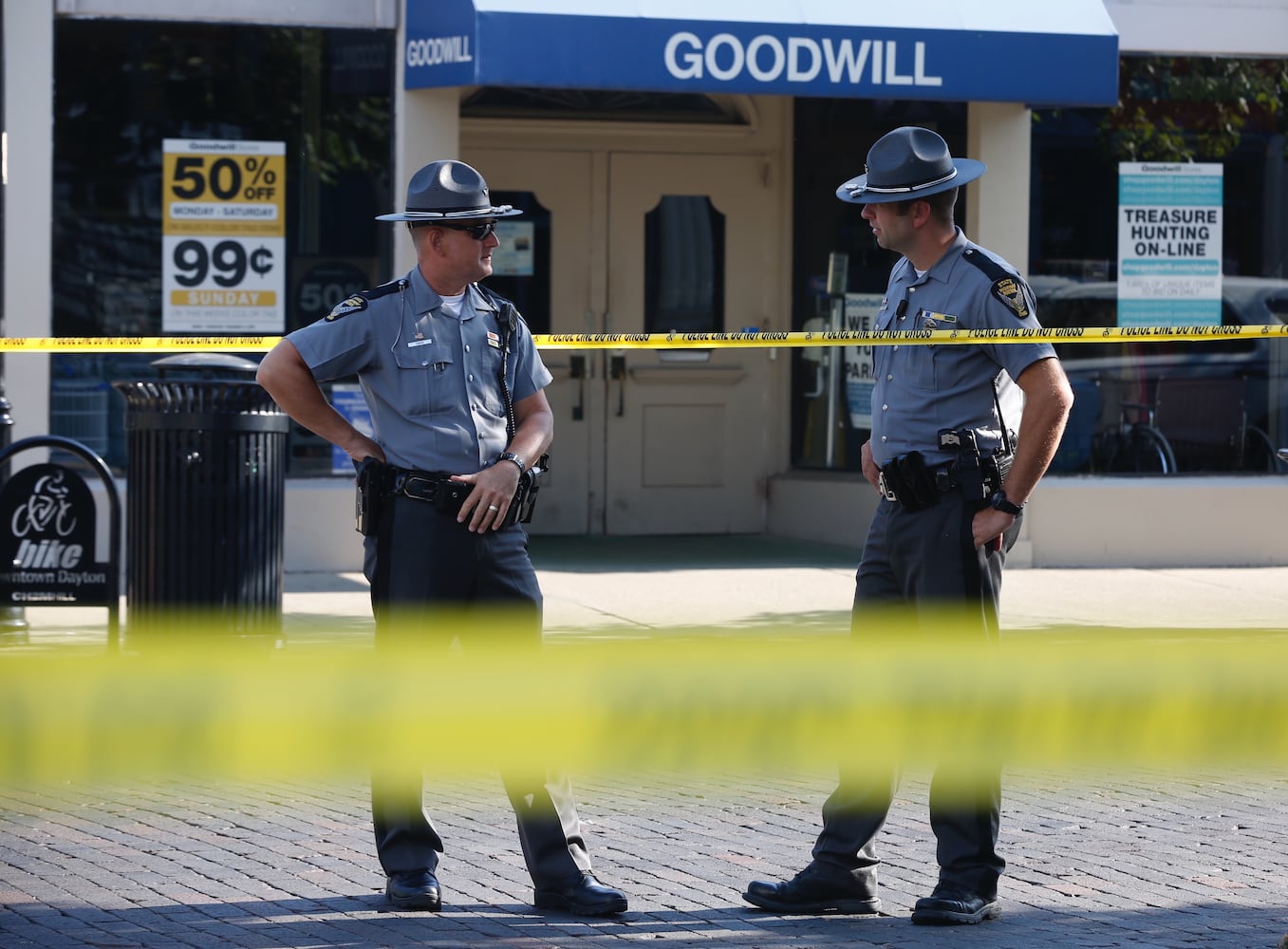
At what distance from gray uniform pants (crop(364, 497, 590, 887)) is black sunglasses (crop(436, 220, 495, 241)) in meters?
0.70

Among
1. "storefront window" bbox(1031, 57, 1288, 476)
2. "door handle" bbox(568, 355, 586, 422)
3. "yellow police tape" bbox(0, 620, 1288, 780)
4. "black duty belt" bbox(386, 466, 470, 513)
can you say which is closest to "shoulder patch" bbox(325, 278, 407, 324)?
"black duty belt" bbox(386, 466, 470, 513)

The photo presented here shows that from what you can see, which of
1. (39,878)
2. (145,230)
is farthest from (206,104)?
(39,878)

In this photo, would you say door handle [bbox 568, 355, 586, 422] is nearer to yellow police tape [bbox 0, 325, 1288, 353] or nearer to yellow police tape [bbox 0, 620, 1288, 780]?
yellow police tape [bbox 0, 325, 1288, 353]

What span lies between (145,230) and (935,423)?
22.1 feet

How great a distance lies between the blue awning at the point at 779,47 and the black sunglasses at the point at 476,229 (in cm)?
510

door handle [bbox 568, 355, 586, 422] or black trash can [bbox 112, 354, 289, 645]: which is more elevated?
door handle [bbox 568, 355, 586, 422]

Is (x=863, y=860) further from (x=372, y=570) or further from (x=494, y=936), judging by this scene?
(x=372, y=570)

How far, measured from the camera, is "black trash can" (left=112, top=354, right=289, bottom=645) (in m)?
7.82

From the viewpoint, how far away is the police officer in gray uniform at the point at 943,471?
4.82 m

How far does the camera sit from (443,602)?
193 inches

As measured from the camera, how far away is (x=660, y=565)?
11570 millimetres

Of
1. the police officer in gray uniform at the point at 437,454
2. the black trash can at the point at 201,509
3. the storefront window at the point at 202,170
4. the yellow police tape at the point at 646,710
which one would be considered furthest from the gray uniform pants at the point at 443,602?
the storefront window at the point at 202,170

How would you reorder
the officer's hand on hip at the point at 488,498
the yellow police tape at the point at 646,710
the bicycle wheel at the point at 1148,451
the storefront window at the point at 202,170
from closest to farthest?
the yellow police tape at the point at 646,710
the officer's hand on hip at the point at 488,498
the storefront window at the point at 202,170
the bicycle wheel at the point at 1148,451

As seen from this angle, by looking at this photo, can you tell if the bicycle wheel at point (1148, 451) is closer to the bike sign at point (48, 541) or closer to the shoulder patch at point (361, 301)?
the bike sign at point (48, 541)
